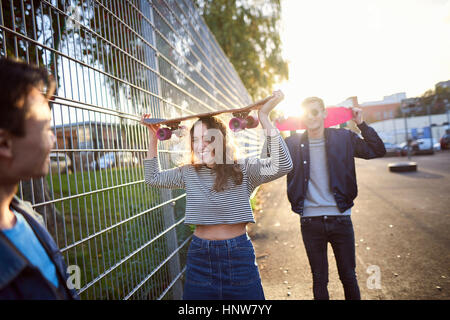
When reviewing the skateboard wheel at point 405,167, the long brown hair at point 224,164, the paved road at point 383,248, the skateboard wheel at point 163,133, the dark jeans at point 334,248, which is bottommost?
the paved road at point 383,248

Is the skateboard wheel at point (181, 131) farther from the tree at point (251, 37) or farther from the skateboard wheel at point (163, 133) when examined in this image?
the tree at point (251, 37)

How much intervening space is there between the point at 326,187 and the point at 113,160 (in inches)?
73.8

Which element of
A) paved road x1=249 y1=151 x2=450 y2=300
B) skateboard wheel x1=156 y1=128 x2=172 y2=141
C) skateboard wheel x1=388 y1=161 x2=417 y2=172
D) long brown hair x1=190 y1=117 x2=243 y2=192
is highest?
skateboard wheel x1=156 y1=128 x2=172 y2=141

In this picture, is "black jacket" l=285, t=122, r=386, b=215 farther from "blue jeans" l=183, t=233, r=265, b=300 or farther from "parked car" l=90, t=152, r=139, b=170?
"parked car" l=90, t=152, r=139, b=170

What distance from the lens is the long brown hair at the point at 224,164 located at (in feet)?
7.12

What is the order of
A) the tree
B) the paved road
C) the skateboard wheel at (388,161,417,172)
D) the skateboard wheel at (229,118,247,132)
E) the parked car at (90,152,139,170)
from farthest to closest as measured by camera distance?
the tree
the skateboard wheel at (388,161,417,172)
the paved road
the parked car at (90,152,139,170)
the skateboard wheel at (229,118,247,132)

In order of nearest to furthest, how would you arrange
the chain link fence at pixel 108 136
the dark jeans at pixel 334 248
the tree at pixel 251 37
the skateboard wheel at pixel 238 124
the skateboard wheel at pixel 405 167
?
the chain link fence at pixel 108 136
the skateboard wheel at pixel 238 124
the dark jeans at pixel 334 248
the skateboard wheel at pixel 405 167
the tree at pixel 251 37

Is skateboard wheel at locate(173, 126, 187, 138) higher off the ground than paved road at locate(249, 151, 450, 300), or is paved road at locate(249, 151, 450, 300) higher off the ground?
skateboard wheel at locate(173, 126, 187, 138)

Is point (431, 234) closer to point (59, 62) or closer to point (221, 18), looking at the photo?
point (59, 62)

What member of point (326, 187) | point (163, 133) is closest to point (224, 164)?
point (163, 133)

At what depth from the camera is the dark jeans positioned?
112 inches

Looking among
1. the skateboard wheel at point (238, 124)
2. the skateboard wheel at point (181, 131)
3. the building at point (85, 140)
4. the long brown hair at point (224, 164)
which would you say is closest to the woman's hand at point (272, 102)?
the skateboard wheel at point (238, 124)

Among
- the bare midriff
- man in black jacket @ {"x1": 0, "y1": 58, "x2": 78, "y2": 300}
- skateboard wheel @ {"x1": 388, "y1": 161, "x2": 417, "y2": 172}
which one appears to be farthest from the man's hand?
skateboard wheel @ {"x1": 388, "y1": 161, "x2": 417, "y2": 172}
